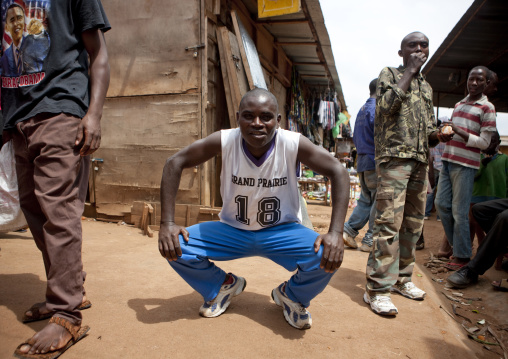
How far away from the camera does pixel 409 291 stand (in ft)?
9.07

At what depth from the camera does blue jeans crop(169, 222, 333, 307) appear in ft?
6.75

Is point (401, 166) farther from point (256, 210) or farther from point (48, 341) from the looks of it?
point (48, 341)

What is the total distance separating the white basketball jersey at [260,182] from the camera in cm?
215

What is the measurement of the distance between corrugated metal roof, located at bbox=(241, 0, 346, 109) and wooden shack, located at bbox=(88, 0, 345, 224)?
0.46 feet

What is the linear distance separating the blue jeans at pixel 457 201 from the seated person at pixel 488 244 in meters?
0.16

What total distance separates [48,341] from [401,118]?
2.67 meters

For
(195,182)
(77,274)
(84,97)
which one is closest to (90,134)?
(84,97)

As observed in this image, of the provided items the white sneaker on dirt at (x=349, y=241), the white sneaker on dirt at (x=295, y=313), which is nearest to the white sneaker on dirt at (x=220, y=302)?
the white sneaker on dirt at (x=295, y=313)

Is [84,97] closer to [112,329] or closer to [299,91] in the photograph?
[112,329]

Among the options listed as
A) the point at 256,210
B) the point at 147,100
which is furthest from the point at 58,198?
the point at 147,100

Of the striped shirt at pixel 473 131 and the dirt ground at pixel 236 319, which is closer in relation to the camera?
the dirt ground at pixel 236 319

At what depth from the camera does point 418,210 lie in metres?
2.77

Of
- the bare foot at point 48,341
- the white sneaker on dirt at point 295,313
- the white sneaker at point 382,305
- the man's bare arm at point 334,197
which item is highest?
the man's bare arm at point 334,197

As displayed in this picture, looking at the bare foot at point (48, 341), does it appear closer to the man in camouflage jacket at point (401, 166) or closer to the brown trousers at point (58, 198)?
the brown trousers at point (58, 198)
